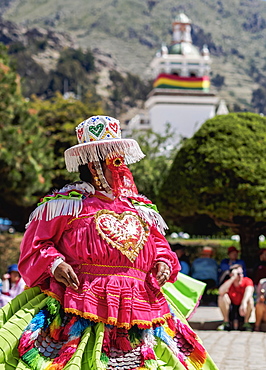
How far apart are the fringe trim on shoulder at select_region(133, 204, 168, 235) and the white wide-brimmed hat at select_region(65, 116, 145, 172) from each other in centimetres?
39

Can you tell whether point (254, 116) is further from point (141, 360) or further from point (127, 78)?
point (127, 78)

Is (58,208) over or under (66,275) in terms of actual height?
over

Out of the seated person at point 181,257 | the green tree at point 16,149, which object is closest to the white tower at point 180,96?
the green tree at point 16,149

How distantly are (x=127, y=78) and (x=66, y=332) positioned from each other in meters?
144

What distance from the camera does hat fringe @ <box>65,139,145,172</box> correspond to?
531 cm

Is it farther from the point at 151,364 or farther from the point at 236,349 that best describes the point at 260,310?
the point at 151,364

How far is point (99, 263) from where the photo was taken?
16.7 feet

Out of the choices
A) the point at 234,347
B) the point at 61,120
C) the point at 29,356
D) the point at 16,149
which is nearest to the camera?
the point at 29,356

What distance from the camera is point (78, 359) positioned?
4.65 metres

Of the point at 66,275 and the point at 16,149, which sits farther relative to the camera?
the point at 16,149

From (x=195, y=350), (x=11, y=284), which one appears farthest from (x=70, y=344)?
(x=11, y=284)

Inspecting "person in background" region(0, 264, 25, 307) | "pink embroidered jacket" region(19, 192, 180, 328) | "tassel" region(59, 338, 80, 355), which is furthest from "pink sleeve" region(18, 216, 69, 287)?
"person in background" region(0, 264, 25, 307)

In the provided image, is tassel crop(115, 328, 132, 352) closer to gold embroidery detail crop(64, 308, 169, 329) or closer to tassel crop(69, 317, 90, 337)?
gold embroidery detail crop(64, 308, 169, 329)

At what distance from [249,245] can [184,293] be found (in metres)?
12.9
